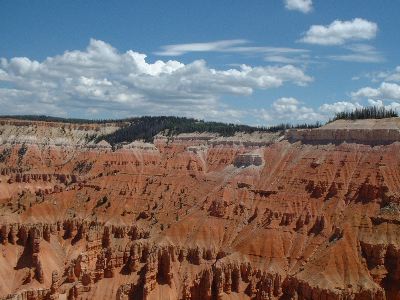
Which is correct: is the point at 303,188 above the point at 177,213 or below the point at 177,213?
above

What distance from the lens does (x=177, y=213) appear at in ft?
372

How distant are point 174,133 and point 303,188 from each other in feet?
324

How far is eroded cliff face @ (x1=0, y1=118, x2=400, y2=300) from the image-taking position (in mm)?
82938

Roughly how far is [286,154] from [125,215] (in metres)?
39.1

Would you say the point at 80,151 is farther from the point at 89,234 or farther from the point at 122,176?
the point at 89,234

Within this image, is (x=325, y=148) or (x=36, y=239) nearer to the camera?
(x=36, y=239)

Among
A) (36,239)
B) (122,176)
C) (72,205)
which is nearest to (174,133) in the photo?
(122,176)

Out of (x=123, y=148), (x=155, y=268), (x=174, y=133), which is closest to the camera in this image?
(x=155, y=268)

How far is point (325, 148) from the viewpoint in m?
112

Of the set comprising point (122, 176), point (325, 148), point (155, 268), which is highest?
point (325, 148)

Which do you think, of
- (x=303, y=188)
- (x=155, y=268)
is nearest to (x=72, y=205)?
(x=155, y=268)

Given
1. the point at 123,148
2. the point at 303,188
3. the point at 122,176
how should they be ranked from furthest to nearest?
the point at 123,148, the point at 122,176, the point at 303,188

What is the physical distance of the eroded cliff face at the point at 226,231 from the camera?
82.9 metres

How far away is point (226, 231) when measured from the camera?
101 meters
